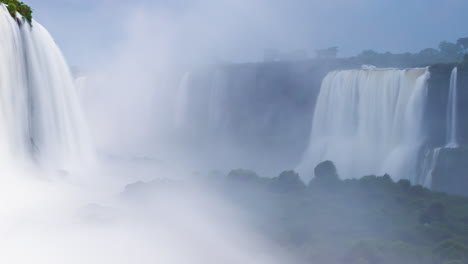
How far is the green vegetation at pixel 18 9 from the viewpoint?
1081 cm

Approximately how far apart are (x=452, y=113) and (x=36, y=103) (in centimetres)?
1609

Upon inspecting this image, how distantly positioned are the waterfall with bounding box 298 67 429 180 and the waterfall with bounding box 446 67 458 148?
101 cm

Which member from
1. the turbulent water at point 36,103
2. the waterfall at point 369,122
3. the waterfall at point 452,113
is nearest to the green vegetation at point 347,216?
the turbulent water at point 36,103

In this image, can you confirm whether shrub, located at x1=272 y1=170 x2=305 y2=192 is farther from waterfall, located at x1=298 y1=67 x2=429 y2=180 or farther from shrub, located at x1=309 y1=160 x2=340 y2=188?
waterfall, located at x1=298 y1=67 x2=429 y2=180

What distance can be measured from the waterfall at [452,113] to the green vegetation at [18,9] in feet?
52.7

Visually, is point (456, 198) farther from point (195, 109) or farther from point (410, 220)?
point (195, 109)

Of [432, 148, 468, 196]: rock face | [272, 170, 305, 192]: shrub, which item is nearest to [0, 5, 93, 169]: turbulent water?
[272, 170, 305, 192]: shrub

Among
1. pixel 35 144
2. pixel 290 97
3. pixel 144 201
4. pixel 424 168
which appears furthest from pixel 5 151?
pixel 290 97

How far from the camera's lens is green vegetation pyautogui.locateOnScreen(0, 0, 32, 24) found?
10811mm

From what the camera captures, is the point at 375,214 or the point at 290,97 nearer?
the point at 375,214

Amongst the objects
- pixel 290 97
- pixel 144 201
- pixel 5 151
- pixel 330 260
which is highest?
pixel 290 97

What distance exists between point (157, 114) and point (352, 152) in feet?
50.0

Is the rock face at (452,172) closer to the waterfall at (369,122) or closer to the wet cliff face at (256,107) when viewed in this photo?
the waterfall at (369,122)

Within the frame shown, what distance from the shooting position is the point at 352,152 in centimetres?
2269
